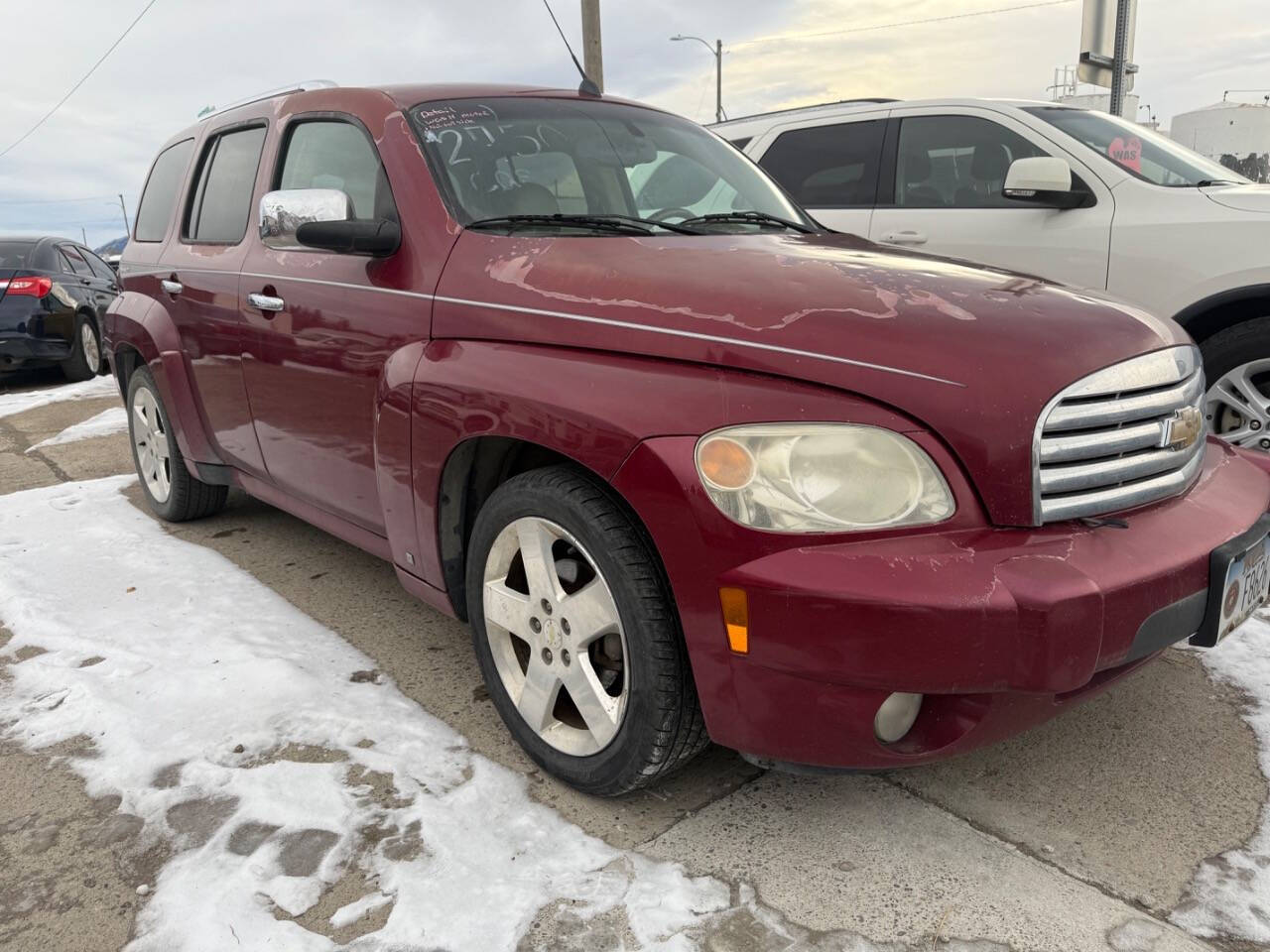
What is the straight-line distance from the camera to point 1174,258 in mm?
4035

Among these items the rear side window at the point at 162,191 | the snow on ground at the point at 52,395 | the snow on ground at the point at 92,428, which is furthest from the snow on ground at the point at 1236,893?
the snow on ground at the point at 52,395

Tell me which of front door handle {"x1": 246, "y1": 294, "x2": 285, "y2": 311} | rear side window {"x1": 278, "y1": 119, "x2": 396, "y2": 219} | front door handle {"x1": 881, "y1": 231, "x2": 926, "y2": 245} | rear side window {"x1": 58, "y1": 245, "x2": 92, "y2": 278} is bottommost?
rear side window {"x1": 58, "y1": 245, "x2": 92, "y2": 278}

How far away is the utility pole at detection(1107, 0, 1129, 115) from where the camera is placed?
715 centimetres

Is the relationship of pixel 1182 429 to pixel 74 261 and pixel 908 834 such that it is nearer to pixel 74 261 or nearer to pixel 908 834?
pixel 908 834

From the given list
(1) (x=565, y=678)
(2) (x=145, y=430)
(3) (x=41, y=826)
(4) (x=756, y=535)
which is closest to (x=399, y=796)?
(1) (x=565, y=678)

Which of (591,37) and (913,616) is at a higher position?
(591,37)

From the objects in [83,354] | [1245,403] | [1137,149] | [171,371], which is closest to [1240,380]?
[1245,403]

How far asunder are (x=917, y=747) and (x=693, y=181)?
1.94m

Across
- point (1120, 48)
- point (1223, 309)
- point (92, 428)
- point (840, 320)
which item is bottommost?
point (92, 428)

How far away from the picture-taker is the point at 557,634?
7.34 ft

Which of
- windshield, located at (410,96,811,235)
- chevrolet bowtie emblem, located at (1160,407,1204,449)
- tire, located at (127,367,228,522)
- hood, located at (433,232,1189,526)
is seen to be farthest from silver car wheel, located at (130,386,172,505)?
chevrolet bowtie emblem, located at (1160,407,1204,449)

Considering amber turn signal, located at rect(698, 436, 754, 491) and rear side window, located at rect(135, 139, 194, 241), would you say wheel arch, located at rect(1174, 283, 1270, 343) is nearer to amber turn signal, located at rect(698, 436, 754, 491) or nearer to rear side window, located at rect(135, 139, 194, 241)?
amber turn signal, located at rect(698, 436, 754, 491)

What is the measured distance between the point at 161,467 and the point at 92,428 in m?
3.20

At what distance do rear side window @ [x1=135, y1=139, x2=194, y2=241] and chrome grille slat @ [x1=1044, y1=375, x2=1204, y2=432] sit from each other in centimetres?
381
